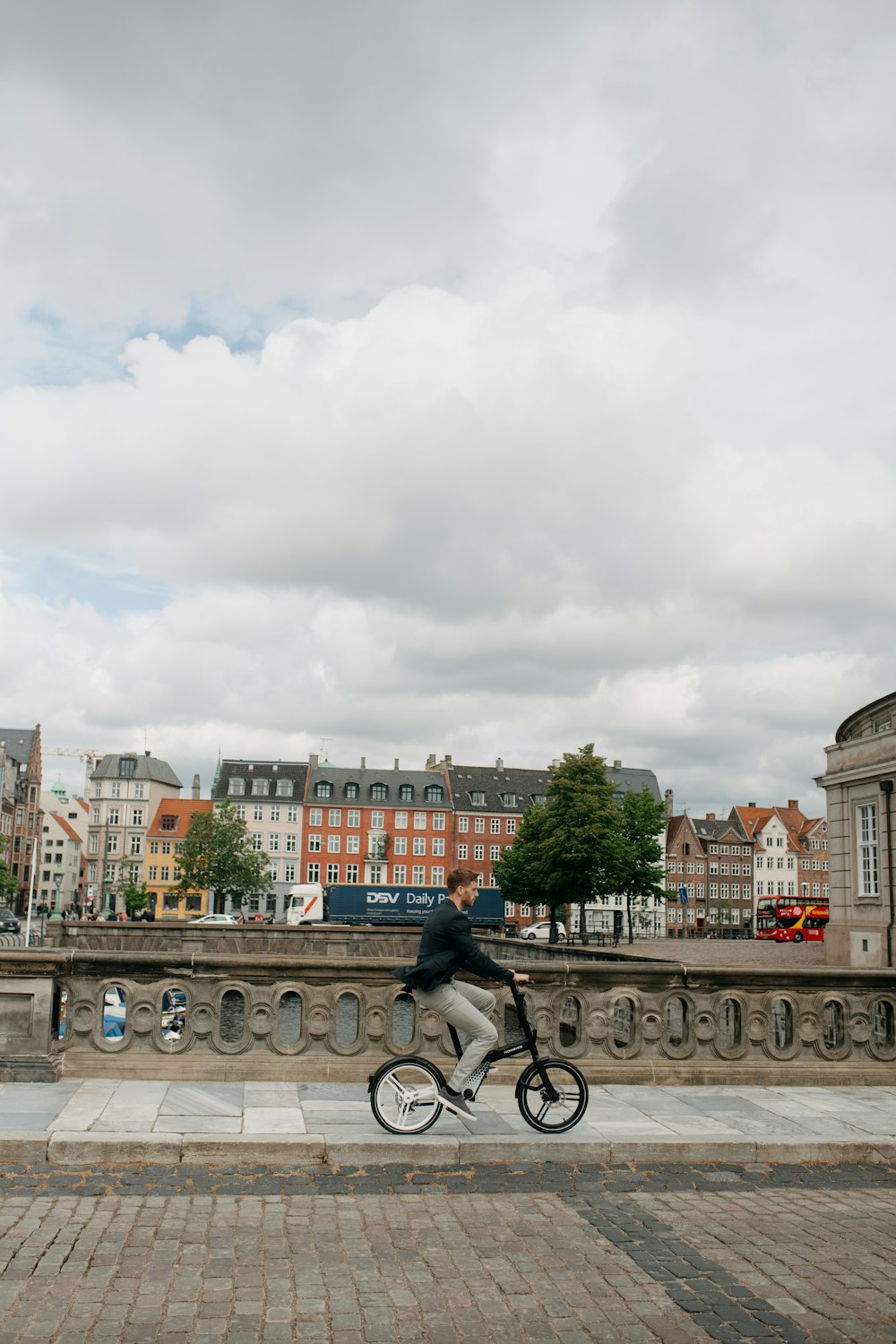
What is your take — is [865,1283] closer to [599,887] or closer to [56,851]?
[599,887]

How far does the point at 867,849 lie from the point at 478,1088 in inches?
1096

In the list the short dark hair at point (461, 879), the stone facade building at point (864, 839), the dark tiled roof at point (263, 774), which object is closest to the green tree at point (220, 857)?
the dark tiled roof at point (263, 774)

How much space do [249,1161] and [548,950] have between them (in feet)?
102

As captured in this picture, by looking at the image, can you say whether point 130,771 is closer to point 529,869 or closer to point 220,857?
point 220,857

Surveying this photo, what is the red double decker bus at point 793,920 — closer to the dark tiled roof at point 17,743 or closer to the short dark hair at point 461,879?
the short dark hair at point 461,879

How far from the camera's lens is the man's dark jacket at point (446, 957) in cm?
786

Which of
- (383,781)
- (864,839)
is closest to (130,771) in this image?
(383,781)

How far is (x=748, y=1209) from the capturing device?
677 cm

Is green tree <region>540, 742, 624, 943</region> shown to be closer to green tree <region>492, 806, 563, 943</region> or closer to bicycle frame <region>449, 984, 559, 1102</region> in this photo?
green tree <region>492, 806, 563, 943</region>

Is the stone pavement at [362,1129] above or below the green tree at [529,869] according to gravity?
below

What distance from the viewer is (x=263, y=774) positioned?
111 m

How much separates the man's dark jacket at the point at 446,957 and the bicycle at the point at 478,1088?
33 cm

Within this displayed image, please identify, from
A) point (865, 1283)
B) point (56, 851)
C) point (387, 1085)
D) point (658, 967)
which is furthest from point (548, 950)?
point (56, 851)

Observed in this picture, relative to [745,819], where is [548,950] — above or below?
below
